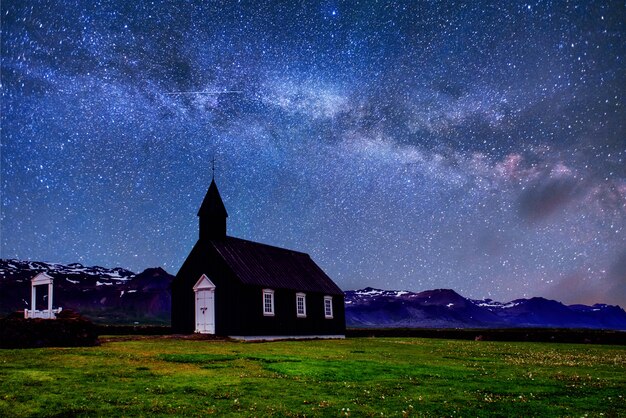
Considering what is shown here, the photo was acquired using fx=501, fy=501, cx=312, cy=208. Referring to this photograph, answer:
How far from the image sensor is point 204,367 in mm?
18297

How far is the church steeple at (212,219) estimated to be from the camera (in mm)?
46281

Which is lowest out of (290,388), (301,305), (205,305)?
(290,388)

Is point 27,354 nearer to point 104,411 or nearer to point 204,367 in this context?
point 204,367

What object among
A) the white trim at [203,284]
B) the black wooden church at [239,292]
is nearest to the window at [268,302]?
the black wooden church at [239,292]

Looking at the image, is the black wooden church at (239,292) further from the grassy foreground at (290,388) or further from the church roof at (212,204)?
the grassy foreground at (290,388)

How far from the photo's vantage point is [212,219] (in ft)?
152

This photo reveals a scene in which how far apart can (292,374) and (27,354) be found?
42.7 feet

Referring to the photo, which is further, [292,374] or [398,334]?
[398,334]

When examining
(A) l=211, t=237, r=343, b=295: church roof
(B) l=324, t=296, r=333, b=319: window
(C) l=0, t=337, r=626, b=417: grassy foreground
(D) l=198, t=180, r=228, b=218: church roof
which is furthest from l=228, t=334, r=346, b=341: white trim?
(C) l=0, t=337, r=626, b=417: grassy foreground

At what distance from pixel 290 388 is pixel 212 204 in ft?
114

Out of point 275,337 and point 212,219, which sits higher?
point 212,219

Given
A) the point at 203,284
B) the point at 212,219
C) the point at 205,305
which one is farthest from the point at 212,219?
the point at 205,305

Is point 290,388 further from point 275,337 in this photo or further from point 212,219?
point 212,219

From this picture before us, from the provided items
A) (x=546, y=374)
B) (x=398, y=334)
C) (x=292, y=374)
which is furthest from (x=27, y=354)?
(x=398, y=334)
